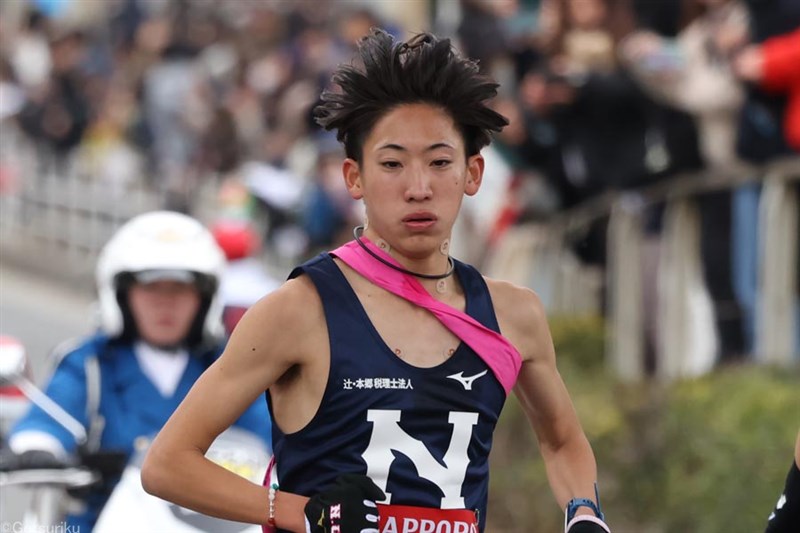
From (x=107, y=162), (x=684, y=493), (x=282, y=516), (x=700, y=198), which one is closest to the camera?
(x=282, y=516)

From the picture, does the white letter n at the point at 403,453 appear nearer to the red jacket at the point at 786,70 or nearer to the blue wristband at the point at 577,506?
the blue wristband at the point at 577,506

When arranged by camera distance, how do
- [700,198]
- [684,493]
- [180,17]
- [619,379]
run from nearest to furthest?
[684,493] → [700,198] → [619,379] → [180,17]

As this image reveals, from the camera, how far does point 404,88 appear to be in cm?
520

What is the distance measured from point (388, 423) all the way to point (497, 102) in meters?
8.36

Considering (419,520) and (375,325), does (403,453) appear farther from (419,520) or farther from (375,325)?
(375,325)

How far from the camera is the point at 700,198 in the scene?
1126 centimetres

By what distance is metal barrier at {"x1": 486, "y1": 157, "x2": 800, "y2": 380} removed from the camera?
10.6m

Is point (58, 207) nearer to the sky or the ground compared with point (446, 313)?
nearer to the sky

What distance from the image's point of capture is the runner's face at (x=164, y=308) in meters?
8.21

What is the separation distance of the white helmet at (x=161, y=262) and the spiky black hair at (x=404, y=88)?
3.13m

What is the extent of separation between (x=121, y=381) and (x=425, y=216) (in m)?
3.18

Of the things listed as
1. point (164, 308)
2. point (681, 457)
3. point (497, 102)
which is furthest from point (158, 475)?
point (497, 102)

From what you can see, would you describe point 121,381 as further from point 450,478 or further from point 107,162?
point 107,162

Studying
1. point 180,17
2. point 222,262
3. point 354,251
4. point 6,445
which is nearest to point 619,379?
point 222,262
